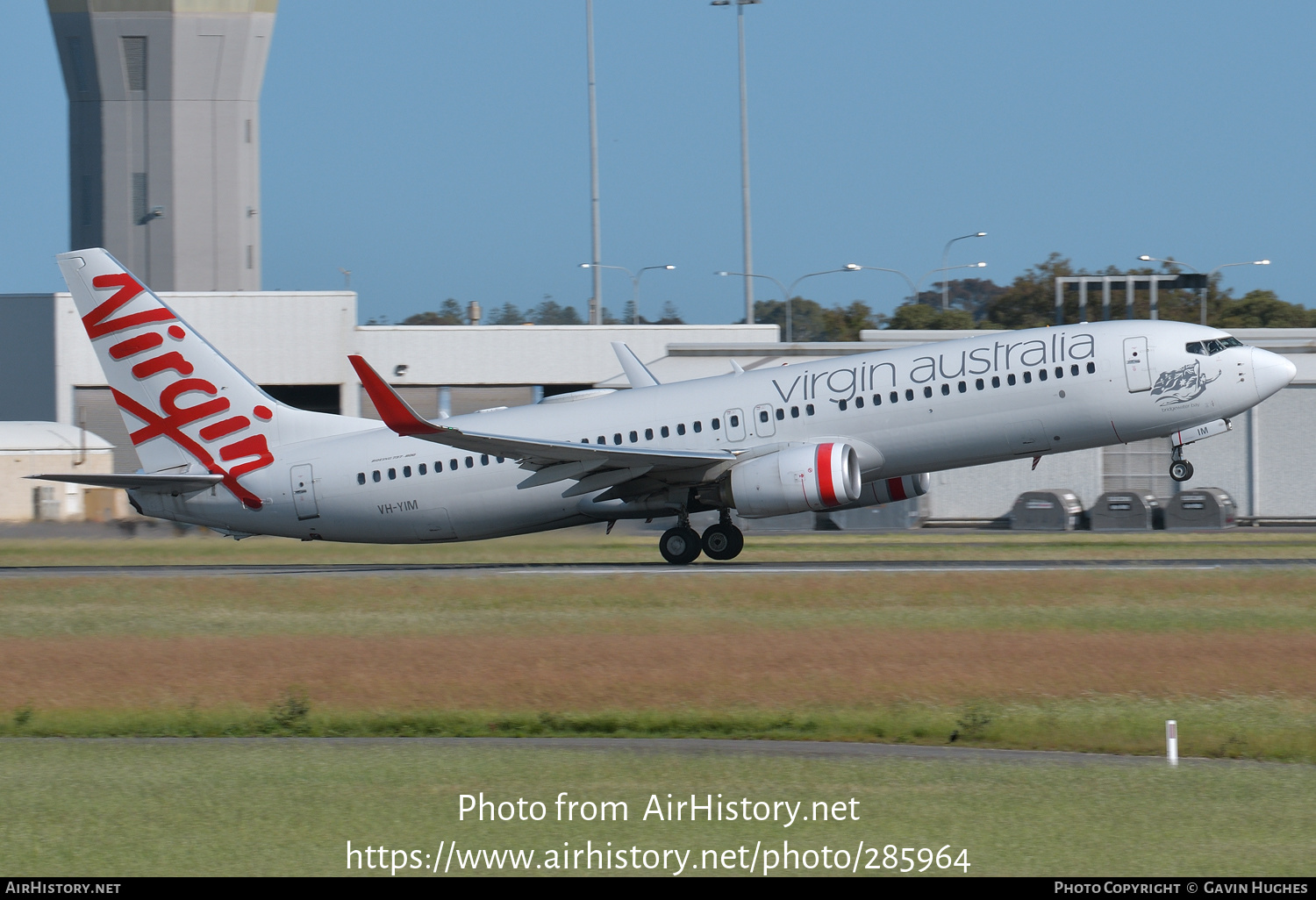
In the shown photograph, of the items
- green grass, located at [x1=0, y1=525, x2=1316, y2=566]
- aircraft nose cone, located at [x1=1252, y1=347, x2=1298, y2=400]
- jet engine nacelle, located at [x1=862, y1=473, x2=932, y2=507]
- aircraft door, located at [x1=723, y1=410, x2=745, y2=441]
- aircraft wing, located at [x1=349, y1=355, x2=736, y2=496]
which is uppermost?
aircraft nose cone, located at [x1=1252, y1=347, x2=1298, y2=400]

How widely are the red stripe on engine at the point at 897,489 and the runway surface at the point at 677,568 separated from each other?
4.77 feet

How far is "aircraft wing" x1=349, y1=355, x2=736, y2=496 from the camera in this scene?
26.9 metres

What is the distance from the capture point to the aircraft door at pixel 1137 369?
28.2 meters

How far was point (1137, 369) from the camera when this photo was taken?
1112 inches

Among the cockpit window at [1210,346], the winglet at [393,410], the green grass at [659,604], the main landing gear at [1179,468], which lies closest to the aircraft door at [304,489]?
the green grass at [659,604]

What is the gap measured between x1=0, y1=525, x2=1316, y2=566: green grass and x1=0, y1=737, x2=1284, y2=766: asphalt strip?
18.3 metres

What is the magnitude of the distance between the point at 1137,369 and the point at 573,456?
11166mm

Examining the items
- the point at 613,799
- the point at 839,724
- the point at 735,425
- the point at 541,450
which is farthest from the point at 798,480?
the point at 613,799

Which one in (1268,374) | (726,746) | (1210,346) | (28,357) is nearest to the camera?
(726,746)

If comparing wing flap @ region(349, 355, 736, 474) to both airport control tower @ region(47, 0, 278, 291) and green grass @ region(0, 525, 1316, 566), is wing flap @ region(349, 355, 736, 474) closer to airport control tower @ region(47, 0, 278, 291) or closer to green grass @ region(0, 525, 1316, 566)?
green grass @ region(0, 525, 1316, 566)

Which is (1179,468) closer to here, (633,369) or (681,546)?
(681,546)

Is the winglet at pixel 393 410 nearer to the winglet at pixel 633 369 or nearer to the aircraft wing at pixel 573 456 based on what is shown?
the aircraft wing at pixel 573 456

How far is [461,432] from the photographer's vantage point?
90.1 ft

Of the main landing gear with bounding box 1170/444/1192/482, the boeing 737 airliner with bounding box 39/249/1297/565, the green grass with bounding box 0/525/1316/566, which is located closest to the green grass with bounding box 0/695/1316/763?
the boeing 737 airliner with bounding box 39/249/1297/565
